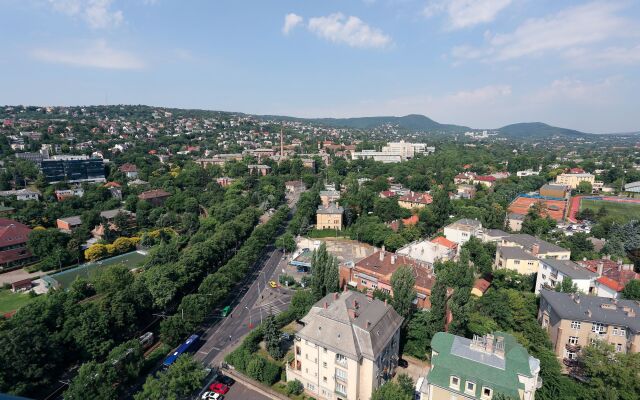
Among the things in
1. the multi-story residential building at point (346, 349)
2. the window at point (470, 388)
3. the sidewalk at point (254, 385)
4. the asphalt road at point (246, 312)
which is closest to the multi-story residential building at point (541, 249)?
the multi-story residential building at point (346, 349)

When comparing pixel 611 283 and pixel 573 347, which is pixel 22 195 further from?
pixel 611 283

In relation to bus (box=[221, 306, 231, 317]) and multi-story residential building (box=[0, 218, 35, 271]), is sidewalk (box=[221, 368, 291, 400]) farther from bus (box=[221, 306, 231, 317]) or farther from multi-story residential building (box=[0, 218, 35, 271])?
multi-story residential building (box=[0, 218, 35, 271])

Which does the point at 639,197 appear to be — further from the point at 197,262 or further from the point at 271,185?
the point at 197,262

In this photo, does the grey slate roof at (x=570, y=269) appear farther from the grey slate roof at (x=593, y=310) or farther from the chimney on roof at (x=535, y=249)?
the grey slate roof at (x=593, y=310)

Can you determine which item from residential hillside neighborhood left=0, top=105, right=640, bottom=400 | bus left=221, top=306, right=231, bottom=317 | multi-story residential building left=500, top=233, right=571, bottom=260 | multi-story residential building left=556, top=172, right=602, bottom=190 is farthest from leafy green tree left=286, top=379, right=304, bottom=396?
multi-story residential building left=556, top=172, right=602, bottom=190

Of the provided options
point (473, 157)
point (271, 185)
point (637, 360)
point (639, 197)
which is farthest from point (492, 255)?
point (473, 157)
